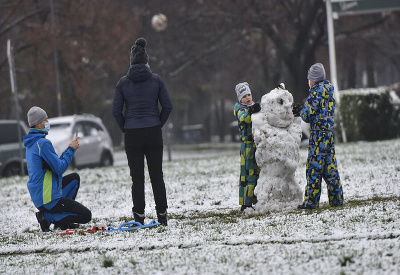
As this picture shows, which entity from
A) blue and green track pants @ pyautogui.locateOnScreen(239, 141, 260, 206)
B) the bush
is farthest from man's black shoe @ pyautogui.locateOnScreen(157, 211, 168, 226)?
the bush

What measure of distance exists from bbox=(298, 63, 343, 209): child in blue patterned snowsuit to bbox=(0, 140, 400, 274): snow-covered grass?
287 millimetres

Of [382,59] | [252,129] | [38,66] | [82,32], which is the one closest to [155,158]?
[252,129]

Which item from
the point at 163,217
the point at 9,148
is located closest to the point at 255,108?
the point at 163,217

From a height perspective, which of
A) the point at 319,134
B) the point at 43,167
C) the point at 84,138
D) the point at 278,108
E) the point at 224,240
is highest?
the point at 278,108

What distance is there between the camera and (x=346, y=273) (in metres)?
5.31

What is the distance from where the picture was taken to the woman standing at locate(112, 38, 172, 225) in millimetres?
8266

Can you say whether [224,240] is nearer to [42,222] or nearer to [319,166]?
[319,166]

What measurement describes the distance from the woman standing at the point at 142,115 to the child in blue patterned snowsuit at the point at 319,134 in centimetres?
162

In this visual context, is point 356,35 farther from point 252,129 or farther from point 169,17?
point 252,129

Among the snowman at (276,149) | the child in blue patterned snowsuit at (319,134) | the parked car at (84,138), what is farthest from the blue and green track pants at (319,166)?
the parked car at (84,138)

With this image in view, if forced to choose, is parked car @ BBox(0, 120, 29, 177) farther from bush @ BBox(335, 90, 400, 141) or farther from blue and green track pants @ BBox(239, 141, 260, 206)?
blue and green track pants @ BBox(239, 141, 260, 206)

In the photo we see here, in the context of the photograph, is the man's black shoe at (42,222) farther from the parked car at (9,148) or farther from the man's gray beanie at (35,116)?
the parked car at (9,148)

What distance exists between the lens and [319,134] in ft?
28.3

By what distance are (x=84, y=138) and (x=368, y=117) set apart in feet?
27.4
